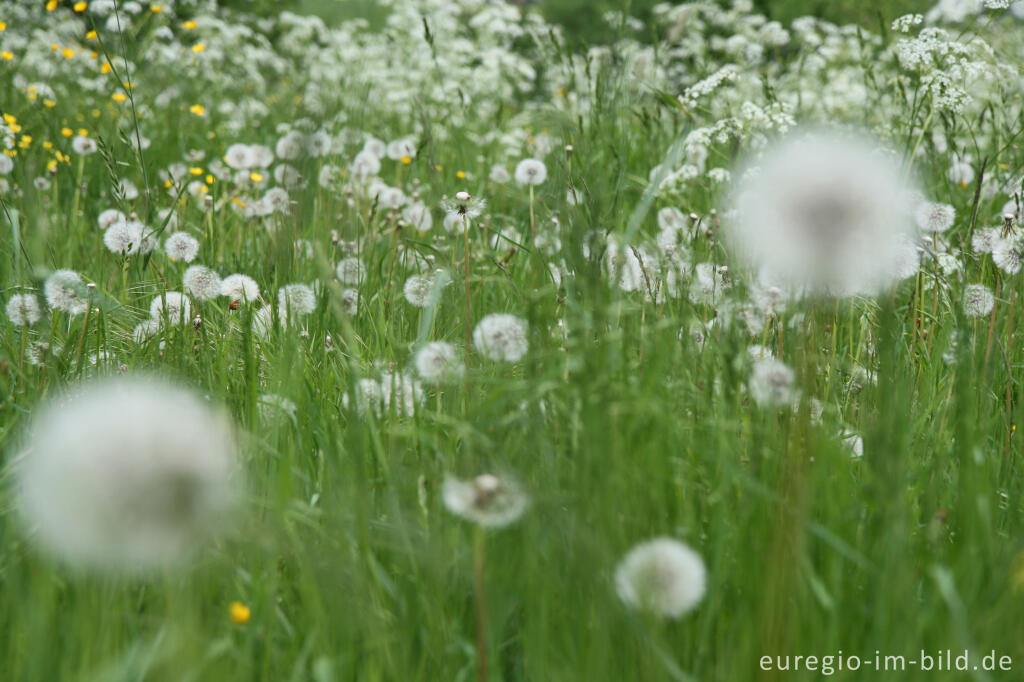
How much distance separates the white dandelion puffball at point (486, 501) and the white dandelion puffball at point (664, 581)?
138 millimetres

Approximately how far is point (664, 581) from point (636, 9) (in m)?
14.0

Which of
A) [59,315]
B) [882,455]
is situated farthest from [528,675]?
[59,315]

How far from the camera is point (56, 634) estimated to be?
3.43ft

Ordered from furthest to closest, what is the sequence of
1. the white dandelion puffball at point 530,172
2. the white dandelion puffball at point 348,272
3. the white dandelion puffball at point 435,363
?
the white dandelion puffball at point 530,172 < the white dandelion puffball at point 348,272 < the white dandelion puffball at point 435,363

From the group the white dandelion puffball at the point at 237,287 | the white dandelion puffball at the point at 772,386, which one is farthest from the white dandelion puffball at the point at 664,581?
the white dandelion puffball at the point at 237,287

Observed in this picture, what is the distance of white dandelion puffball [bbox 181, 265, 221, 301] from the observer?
210 centimetres

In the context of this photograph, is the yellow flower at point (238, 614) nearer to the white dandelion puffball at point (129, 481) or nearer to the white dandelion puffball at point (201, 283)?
the white dandelion puffball at point (129, 481)

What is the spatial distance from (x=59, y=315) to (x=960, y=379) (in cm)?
198

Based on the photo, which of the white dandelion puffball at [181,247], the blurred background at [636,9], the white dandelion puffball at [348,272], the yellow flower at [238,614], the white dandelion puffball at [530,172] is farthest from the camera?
the blurred background at [636,9]

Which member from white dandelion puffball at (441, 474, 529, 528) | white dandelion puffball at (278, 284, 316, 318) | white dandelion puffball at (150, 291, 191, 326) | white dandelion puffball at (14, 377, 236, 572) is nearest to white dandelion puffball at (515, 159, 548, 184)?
white dandelion puffball at (278, 284, 316, 318)

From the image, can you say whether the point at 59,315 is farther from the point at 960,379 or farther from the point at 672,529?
the point at 960,379

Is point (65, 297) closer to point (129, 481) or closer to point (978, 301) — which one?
point (129, 481)

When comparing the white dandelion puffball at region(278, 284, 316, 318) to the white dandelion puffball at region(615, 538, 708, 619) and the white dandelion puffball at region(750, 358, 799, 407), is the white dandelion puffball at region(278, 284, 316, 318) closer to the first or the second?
the white dandelion puffball at region(750, 358, 799, 407)

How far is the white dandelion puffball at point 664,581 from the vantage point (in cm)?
93
